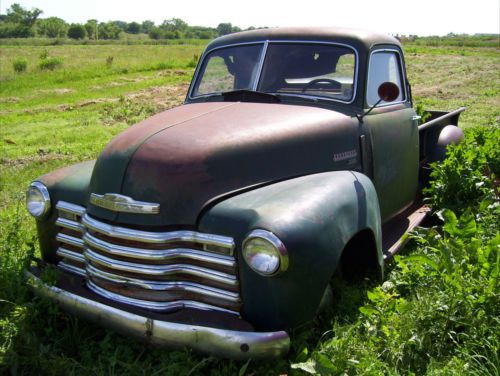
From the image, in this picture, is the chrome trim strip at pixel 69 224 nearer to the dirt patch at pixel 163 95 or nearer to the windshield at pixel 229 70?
the windshield at pixel 229 70

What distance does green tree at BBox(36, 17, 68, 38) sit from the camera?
79938 millimetres

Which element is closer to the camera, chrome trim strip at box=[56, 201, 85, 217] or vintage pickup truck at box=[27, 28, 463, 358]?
vintage pickup truck at box=[27, 28, 463, 358]

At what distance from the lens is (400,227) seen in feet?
13.5

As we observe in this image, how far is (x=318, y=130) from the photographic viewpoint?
330 centimetres

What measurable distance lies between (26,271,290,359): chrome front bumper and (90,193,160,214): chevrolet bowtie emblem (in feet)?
1.63

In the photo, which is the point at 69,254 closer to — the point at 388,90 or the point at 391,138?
the point at 388,90

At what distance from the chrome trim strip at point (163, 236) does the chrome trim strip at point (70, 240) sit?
1.27ft

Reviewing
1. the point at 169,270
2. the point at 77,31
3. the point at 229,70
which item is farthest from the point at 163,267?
the point at 77,31

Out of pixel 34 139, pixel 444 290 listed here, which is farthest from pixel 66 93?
pixel 444 290

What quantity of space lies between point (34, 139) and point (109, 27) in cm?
7810

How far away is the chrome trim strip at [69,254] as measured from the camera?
10.1ft

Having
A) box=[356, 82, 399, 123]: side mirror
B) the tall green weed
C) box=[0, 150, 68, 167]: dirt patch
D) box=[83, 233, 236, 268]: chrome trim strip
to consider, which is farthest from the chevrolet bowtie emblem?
box=[0, 150, 68, 167]: dirt patch

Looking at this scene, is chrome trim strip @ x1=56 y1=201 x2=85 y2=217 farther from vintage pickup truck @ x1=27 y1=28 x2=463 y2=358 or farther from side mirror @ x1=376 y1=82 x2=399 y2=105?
side mirror @ x1=376 y1=82 x2=399 y2=105

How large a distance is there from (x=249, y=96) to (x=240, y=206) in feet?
4.50
